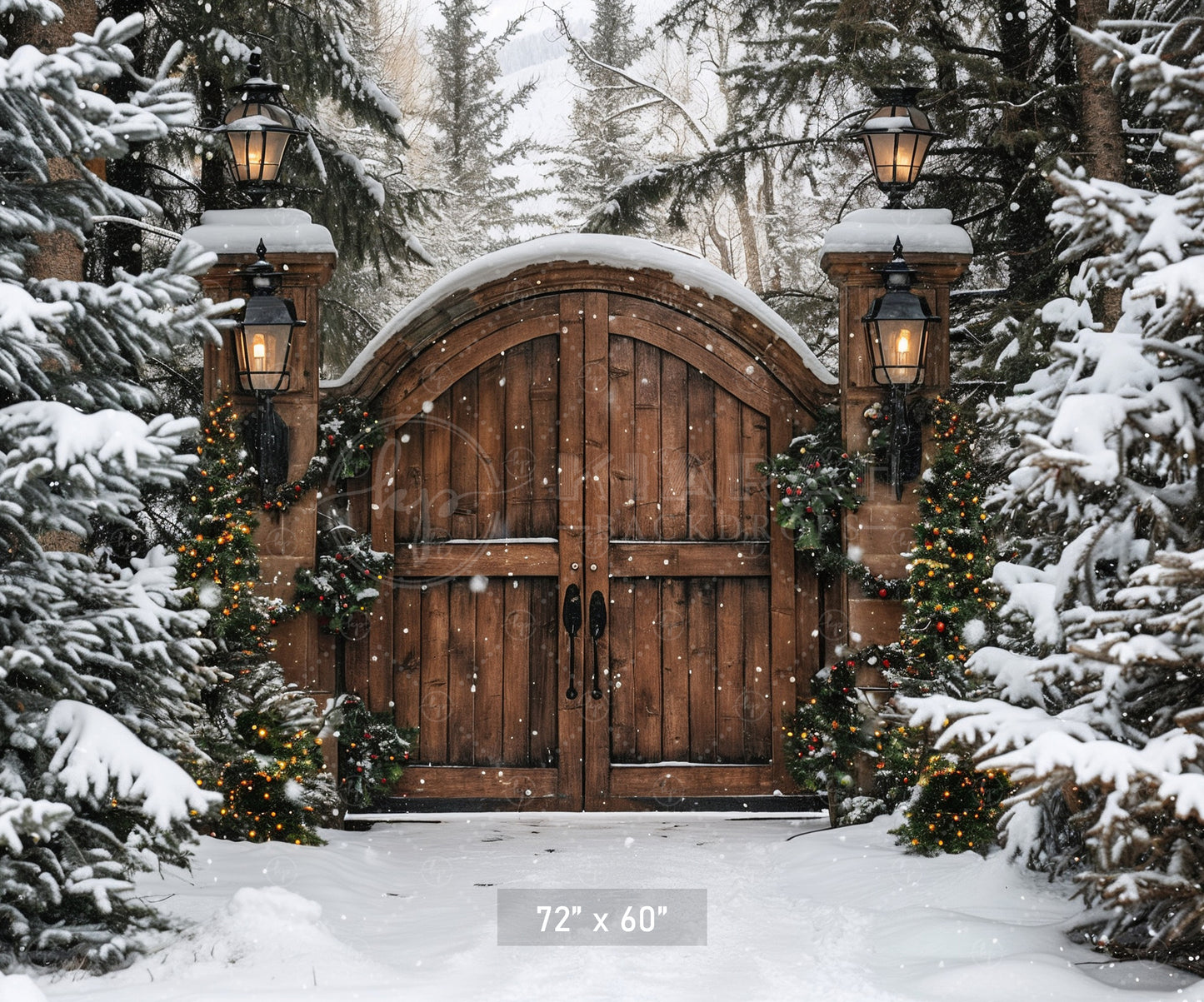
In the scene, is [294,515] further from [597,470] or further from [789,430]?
[789,430]

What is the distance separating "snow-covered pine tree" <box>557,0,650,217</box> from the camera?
19.9 meters

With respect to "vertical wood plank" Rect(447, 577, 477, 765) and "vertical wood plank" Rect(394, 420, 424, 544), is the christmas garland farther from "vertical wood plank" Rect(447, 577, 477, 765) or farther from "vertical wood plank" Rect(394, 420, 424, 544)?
"vertical wood plank" Rect(447, 577, 477, 765)

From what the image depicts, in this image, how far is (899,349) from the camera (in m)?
5.88

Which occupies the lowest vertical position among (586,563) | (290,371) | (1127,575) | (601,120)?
(1127,575)

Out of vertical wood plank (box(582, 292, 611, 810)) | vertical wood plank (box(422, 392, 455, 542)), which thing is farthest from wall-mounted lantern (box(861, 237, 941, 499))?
vertical wood plank (box(422, 392, 455, 542))

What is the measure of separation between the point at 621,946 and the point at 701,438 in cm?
317

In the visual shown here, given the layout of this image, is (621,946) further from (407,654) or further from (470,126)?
(470,126)

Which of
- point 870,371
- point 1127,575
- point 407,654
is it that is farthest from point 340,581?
point 1127,575

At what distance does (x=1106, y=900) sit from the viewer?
3.67 meters

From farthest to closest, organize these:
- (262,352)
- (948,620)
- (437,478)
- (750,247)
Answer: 1. (750,247)
2. (437,478)
3. (262,352)
4. (948,620)

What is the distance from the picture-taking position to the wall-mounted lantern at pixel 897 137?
→ 6.02 m

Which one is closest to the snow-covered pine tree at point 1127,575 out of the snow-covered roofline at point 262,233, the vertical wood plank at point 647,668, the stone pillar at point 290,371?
the vertical wood plank at point 647,668

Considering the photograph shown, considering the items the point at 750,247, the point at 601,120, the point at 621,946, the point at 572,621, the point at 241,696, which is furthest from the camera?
the point at 601,120

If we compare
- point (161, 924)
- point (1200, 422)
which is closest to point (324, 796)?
point (161, 924)
